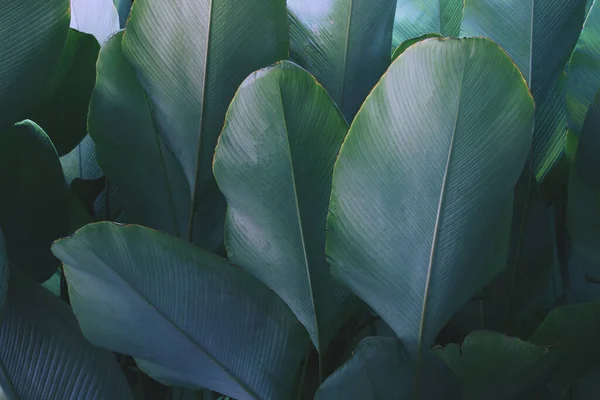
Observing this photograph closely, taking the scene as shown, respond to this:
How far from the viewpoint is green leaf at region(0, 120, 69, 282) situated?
0.43 metres

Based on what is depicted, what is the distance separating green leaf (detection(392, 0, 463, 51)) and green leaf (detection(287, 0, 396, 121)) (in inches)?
4.7

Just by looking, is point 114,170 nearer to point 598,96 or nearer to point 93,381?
point 93,381

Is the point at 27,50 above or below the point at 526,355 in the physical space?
above

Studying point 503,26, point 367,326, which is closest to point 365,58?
point 503,26

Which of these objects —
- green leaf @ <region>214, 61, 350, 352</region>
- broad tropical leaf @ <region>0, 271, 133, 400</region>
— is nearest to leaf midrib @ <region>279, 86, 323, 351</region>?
green leaf @ <region>214, 61, 350, 352</region>

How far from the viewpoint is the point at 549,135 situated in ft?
1.62

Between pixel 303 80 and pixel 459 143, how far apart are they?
0.28ft

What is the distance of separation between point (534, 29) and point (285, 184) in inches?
9.1

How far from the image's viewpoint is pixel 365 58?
48cm

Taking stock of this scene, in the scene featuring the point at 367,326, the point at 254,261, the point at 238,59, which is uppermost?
the point at 238,59

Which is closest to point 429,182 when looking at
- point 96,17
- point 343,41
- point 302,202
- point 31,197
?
point 302,202

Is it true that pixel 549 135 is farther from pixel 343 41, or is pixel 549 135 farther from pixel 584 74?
pixel 343 41

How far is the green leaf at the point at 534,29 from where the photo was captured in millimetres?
453

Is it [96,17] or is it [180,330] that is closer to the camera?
[180,330]
